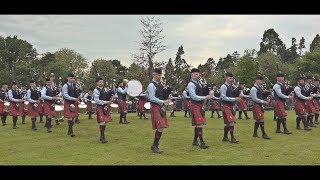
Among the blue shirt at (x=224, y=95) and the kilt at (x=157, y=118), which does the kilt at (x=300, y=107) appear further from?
the kilt at (x=157, y=118)

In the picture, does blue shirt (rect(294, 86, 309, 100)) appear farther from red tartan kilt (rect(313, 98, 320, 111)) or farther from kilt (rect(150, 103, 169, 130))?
kilt (rect(150, 103, 169, 130))

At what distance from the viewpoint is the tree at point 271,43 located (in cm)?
7494

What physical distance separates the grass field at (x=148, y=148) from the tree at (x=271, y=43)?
62.7m

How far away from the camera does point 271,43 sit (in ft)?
249

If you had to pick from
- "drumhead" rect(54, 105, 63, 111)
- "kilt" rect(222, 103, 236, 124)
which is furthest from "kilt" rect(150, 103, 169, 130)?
"drumhead" rect(54, 105, 63, 111)

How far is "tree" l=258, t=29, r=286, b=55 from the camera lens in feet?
246

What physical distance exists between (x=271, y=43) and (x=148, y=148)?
229ft

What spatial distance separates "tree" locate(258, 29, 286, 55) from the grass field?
62.7 metres

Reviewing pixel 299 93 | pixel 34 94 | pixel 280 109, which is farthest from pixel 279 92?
pixel 34 94

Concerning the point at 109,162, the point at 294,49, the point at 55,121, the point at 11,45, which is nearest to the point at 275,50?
the point at 294,49

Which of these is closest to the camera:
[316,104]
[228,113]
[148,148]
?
[148,148]

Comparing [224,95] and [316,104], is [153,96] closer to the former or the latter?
[224,95]
